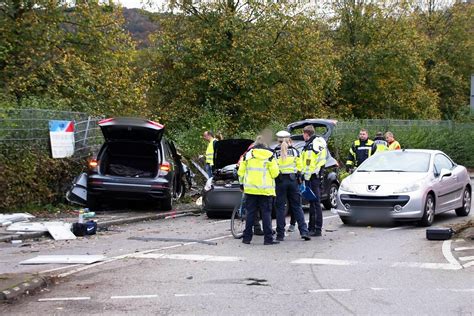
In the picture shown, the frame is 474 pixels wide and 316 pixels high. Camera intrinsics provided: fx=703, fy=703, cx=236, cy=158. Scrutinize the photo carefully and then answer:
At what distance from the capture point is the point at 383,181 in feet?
42.9

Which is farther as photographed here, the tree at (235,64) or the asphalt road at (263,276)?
the tree at (235,64)

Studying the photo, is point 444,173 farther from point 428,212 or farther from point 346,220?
point 346,220

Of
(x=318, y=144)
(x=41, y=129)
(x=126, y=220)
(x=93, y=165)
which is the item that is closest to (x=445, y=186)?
(x=318, y=144)

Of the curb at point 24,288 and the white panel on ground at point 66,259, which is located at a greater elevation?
the curb at point 24,288

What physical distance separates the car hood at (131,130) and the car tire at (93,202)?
131cm

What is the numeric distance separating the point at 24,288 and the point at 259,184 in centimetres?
450

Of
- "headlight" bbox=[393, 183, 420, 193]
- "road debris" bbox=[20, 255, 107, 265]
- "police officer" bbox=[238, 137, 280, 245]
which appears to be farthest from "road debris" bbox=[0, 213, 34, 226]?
"headlight" bbox=[393, 183, 420, 193]

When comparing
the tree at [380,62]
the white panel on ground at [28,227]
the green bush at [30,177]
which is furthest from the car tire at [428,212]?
the tree at [380,62]

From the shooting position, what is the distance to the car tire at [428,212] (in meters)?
13.0

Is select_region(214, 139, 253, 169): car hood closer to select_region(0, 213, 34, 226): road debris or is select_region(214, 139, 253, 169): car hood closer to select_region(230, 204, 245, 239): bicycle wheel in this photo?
select_region(230, 204, 245, 239): bicycle wheel

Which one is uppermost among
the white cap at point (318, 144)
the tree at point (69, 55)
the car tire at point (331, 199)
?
the tree at point (69, 55)

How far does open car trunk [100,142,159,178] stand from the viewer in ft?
51.2

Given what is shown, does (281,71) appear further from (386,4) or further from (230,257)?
(230,257)

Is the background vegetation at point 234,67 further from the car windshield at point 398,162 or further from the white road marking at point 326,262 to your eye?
the white road marking at point 326,262
